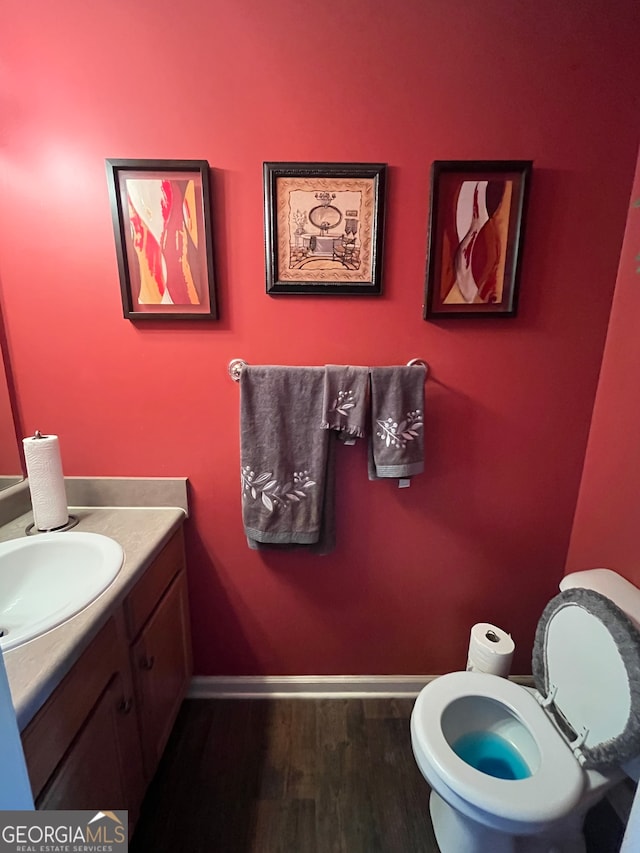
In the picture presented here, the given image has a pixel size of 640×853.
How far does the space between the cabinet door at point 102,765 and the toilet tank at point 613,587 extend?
1.31 meters

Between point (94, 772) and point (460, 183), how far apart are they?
1.84 metres

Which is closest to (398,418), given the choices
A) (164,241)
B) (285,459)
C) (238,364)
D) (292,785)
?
(285,459)

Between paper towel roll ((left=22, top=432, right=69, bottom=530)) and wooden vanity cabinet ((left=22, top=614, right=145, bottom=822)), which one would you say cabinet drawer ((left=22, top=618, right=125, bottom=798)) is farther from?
paper towel roll ((left=22, top=432, right=69, bottom=530))

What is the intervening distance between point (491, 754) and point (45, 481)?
160 cm

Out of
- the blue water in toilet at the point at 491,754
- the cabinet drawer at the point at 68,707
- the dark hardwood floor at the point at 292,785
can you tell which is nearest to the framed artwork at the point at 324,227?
the cabinet drawer at the point at 68,707

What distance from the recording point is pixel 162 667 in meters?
1.24

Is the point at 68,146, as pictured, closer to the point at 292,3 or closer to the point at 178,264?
the point at 178,264

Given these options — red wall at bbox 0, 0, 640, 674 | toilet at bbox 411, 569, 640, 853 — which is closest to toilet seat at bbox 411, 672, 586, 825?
toilet at bbox 411, 569, 640, 853

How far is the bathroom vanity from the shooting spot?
707 mm

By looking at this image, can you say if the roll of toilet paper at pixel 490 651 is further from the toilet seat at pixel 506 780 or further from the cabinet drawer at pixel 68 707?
the cabinet drawer at pixel 68 707

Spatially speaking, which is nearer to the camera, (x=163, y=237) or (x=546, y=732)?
(x=546, y=732)

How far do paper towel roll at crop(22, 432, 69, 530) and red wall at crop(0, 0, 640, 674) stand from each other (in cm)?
19

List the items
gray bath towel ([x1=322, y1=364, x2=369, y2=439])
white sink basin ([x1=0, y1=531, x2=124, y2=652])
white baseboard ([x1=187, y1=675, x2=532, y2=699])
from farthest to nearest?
white baseboard ([x1=187, y1=675, x2=532, y2=699]), gray bath towel ([x1=322, y1=364, x2=369, y2=439]), white sink basin ([x1=0, y1=531, x2=124, y2=652])

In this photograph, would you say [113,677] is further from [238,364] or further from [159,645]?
[238,364]
